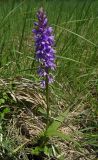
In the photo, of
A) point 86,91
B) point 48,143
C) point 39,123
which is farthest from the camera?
point 86,91

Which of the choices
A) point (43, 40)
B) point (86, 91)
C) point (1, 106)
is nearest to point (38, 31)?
point (43, 40)

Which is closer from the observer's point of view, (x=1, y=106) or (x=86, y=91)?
(x=1, y=106)

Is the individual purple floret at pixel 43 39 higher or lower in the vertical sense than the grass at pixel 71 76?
higher

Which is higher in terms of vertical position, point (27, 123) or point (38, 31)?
point (38, 31)

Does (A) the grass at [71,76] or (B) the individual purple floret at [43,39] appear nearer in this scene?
(B) the individual purple floret at [43,39]

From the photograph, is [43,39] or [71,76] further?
[71,76]

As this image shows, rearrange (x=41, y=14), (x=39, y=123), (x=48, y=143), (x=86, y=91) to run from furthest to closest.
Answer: (x=86, y=91) → (x=39, y=123) → (x=48, y=143) → (x=41, y=14)

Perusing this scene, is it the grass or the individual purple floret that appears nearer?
the individual purple floret

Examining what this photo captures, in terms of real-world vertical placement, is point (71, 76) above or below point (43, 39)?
below

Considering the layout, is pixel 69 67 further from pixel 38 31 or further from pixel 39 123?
pixel 38 31

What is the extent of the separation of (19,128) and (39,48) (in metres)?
0.55

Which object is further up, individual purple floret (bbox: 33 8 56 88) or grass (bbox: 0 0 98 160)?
individual purple floret (bbox: 33 8 56 88)

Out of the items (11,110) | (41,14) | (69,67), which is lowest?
(11,110)

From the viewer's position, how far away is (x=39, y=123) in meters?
2.01
